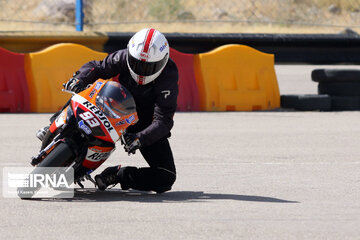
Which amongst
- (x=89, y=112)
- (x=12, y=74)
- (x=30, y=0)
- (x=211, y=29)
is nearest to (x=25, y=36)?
(x=12, y=74)

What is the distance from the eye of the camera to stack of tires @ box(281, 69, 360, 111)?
12445 millimetres

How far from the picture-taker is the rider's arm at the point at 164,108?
631cm

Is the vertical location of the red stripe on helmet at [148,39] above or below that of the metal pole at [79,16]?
above

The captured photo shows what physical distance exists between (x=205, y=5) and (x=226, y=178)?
889 cm

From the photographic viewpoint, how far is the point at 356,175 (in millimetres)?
7617

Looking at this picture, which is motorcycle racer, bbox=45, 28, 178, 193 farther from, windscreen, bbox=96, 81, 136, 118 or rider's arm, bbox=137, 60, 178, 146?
windscreen, bbox=96, 81, 136, 118

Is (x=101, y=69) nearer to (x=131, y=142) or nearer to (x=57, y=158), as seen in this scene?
(x=131, y=142)

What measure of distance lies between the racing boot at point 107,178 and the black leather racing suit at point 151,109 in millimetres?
59

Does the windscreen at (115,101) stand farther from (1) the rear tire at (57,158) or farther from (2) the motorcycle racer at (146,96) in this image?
(1) the rear tire at (57,158)

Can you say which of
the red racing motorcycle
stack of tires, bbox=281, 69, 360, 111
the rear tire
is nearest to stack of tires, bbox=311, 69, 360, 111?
stack of tires, bbox=281, 69, 360, 111

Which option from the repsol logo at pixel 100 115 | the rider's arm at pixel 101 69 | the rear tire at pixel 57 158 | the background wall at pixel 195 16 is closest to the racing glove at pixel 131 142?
the repsol logo at pixel 100 115

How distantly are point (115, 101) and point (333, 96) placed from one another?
23.2 feet

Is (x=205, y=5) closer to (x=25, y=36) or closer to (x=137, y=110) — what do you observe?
(x=25, y=36)

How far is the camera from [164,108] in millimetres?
6414
